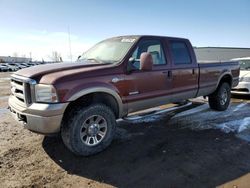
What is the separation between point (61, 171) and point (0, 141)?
1904 mm

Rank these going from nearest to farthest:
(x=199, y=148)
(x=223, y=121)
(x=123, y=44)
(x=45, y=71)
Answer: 1. (x=45, y=71)
2. (x=199, y=148)
3. (x=123, y=44)
4. (x=223, y=121)

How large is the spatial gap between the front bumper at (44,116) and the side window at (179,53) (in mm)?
2919

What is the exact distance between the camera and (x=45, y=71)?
154 inches

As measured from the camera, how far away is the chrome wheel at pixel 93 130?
161 inches

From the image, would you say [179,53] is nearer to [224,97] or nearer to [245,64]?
[224,97]

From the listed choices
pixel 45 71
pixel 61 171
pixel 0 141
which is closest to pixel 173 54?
pixel 45 71

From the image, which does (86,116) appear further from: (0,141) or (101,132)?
(0,141)

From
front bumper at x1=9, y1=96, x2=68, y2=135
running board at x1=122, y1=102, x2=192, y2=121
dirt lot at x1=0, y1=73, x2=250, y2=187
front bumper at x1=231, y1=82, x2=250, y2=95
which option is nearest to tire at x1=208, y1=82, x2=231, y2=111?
running board at x1=122, y1=102, x2=192, y2=121

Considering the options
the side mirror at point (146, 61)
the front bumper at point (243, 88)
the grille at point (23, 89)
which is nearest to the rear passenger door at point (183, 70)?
the side mirror at point (146, 61)

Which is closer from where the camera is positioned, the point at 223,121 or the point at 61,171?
the point at 61,171

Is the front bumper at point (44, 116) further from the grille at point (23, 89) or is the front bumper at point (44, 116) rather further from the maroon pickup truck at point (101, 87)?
the grille at point (23, 89)

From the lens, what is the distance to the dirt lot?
3377 mm

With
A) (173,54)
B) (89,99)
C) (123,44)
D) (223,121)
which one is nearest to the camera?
(89,99)

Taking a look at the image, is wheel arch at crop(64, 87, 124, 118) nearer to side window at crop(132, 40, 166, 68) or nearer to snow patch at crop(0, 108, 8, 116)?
side window at crop(132, 40, 166, 68)
